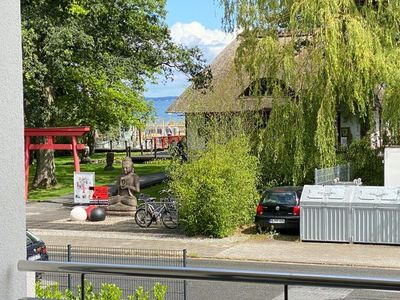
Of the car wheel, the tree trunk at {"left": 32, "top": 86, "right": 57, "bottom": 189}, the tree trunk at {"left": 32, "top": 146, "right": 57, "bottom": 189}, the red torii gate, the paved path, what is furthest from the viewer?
the tree trunk at {"left": 32, "top": 146, "right": 57, "bottom": 189}

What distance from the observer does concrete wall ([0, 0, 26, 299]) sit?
425cm

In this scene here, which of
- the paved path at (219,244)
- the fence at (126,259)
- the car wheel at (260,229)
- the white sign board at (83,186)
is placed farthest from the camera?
the white sign board at (83,186)

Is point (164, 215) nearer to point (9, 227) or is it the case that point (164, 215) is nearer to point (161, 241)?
point (161, 241)

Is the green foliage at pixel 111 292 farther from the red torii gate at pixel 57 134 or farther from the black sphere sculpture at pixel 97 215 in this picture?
the red torii gate at pixel 57 134

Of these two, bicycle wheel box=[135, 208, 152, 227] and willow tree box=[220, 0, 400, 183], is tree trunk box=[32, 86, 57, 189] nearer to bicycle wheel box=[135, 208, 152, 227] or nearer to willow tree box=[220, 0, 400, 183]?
bicycle wheel box=[135, 208, 152, 227]

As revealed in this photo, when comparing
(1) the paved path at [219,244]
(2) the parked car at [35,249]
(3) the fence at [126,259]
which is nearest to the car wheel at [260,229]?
(1) the paved path at [219,244]

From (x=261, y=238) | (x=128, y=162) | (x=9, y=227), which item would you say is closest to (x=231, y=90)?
(x=128, y=162)

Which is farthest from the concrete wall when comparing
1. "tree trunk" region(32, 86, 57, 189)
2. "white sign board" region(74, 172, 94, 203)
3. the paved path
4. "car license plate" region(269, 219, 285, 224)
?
"tree trunk" region(32, 86, 57, 189)

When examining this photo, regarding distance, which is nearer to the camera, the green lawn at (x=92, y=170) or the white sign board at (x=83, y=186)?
the white sign board at (x=83, y=186)

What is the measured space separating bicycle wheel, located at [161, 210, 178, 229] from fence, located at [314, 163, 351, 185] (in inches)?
202

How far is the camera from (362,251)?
69.4 ft

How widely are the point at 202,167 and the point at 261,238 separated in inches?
118

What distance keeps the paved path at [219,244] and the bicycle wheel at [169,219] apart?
0.85ft

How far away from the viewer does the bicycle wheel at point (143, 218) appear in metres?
26.0
